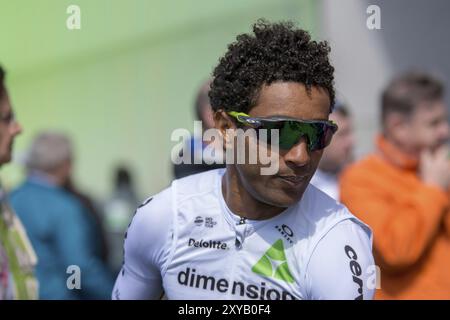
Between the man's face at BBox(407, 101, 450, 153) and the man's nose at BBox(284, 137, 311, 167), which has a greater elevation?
the man's nose at BBox(284, 137, 311, 167)

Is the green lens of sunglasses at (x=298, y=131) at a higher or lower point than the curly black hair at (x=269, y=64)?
lower

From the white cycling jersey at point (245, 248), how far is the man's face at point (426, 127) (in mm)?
1477

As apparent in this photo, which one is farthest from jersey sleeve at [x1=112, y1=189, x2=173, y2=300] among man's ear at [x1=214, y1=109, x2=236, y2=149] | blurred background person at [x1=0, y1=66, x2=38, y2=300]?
blurred background person at [x1=0, y1=66, x2=38, y2=300]

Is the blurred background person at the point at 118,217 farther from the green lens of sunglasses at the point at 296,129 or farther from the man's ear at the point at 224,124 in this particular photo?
the green lens of sunglasses at the point at 296,129

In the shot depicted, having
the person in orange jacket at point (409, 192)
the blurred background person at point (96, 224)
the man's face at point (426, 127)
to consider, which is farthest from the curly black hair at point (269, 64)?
the blurred background person at point (96, 224)

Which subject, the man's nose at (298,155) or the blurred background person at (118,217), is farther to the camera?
the blurred background person at (118,217)

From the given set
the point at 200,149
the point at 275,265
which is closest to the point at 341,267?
the point at 275,265

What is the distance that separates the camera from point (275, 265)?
251 cm

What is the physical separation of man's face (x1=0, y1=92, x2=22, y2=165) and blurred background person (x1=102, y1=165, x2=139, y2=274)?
13.7 feet

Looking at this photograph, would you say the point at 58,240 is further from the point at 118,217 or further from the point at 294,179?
the point at 118,217

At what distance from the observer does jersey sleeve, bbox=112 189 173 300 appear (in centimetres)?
268

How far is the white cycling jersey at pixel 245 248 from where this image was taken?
2.44 m

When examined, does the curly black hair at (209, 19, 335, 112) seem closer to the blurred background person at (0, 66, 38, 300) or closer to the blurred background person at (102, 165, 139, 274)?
the blurred background person at (0, 66, 38, 300)
